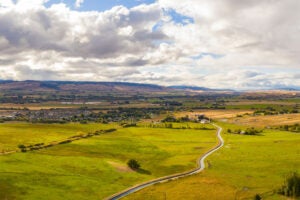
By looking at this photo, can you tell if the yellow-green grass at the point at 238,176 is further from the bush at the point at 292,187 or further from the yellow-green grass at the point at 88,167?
the yellow-green grass at the point at 88,167

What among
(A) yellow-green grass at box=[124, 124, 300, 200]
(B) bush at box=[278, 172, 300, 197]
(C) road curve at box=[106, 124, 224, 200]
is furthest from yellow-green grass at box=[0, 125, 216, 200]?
(B) bush at box=[278, 172, 300, 197]

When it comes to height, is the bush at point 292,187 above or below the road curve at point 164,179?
above

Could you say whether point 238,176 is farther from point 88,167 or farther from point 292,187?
point 88,167

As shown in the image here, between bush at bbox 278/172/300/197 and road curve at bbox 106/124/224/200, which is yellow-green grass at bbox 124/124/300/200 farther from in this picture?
road curve at bbox 106/124/224/200

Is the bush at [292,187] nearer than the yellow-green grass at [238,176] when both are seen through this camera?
Yes

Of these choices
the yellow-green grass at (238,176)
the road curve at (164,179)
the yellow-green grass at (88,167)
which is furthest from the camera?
the road curve at (164,179)

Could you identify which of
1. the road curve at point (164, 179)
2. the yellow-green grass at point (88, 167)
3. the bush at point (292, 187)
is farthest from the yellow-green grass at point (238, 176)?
the yellow-green grass at point (88, 167)
